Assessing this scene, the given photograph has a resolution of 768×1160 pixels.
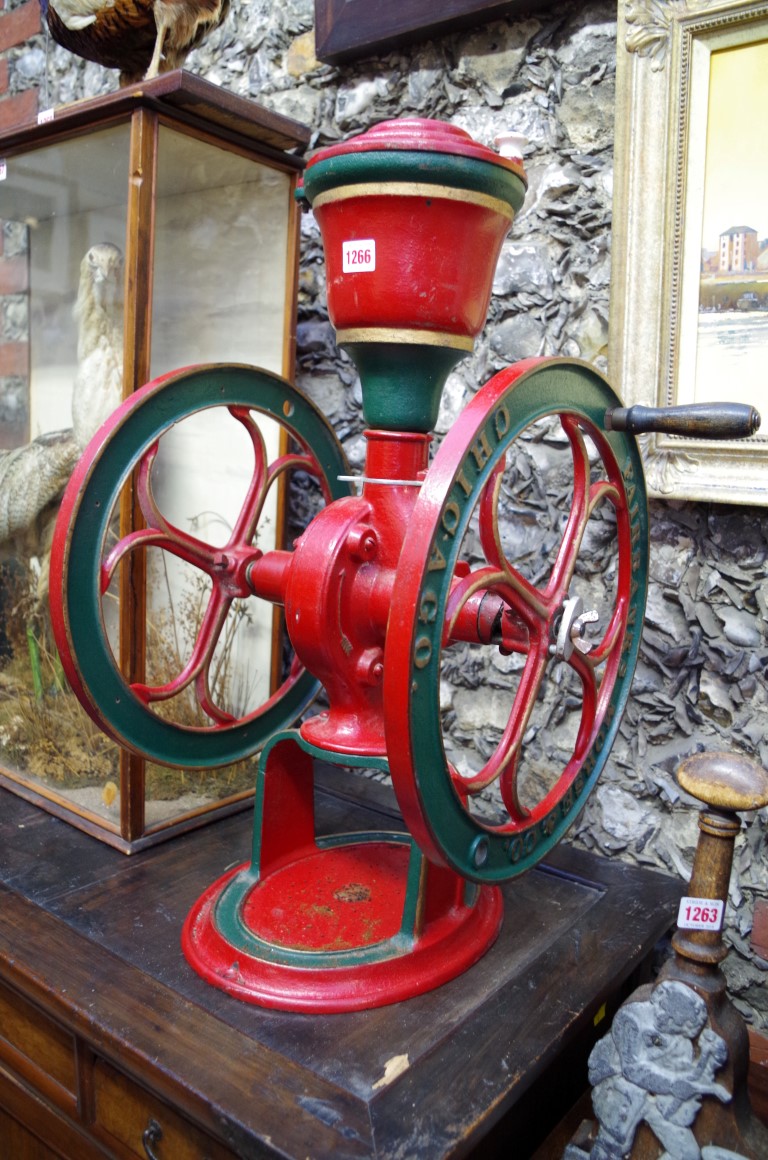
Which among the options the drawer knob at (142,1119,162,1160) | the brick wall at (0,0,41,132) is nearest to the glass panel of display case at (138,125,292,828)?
the drawer knob at (142,1119,162,1160)

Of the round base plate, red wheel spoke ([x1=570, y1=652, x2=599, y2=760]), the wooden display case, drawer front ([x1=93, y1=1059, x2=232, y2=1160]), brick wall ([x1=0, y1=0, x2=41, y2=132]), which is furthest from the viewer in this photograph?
brick wall ([x1=0, y1=0, x2=41, y2=132])

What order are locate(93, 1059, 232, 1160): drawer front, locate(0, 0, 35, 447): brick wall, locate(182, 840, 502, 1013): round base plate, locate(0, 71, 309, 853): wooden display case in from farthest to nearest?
locate(0, 0, 35, 447): brick wall, locate(0, 71, 309, 853): wooden display case, locate(182, 840, 502, 1013): round base plate, locate(93, 1059, 232, 1160): drawer front

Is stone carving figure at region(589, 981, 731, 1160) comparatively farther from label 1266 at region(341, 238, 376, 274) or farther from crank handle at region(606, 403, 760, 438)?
label 1266 at region(341, 238, 376, 274)

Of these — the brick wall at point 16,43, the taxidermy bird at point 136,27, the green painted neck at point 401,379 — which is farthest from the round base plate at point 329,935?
the brick wall at point 16,43

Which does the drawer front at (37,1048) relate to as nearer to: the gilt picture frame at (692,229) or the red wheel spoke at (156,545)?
the red wheel spoke at (156,545)

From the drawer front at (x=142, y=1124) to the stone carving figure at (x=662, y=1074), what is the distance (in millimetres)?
441

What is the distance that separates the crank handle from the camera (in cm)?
119

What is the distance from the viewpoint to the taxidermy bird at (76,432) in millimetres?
1692

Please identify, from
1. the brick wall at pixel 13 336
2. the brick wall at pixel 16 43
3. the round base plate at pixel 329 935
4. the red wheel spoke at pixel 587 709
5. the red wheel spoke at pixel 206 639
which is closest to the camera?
the round base plate at pixel 329 935

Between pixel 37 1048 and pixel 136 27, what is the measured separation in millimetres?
1651

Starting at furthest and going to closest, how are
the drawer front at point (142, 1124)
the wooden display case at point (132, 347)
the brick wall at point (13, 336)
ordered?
the brick wall at point (13, 336)
the wooden display case at point (132, 347)
the drawer front at point (142, 1124)

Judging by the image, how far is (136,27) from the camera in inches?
66.7

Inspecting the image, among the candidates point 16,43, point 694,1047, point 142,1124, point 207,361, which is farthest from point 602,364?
point 16,43

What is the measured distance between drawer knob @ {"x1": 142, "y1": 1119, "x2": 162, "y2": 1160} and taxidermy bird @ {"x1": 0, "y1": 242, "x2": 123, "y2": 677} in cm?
107
